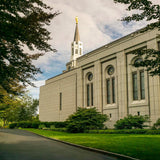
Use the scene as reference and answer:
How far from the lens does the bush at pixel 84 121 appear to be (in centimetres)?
2656

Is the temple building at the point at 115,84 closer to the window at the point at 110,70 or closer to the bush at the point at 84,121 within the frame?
the window at the point at 110,70

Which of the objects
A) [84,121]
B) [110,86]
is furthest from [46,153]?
[110,86]

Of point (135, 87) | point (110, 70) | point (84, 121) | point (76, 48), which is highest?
point (76, 48)

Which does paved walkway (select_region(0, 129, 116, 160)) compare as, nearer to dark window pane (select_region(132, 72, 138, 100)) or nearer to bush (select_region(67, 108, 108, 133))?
bush (select_region(67, 108, 108, 133))

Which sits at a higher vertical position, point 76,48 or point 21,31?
point 76,48

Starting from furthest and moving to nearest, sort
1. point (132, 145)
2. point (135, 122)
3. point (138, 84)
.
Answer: point (138, 84) < point (135, 122) < point (132, 145)

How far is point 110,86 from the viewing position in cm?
3325

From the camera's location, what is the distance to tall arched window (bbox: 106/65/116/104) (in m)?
32.8

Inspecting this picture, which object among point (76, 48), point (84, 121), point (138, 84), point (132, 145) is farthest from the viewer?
point (76, 48)

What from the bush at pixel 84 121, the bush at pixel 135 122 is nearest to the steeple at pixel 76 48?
the bush at pixel 84 121

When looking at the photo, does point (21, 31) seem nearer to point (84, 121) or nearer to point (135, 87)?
point (84, 121)

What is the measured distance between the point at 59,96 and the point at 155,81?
91.2ft

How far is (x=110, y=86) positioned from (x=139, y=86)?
588cm

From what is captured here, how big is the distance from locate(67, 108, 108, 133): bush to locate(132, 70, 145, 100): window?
17.9 feet
